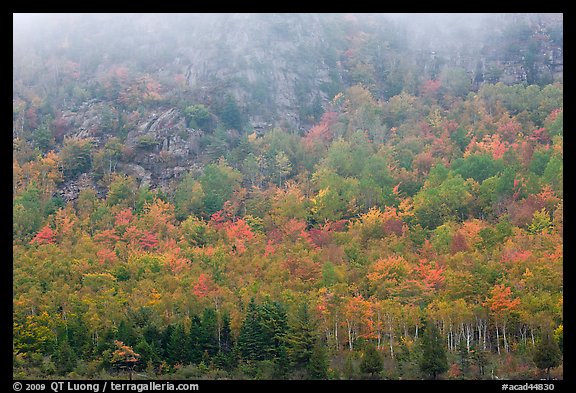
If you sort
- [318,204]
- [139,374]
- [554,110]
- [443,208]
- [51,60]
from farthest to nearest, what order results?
[51,60]
[554,110]
[318,204]
[443,208]
[139,374]

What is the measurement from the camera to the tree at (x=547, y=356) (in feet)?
123

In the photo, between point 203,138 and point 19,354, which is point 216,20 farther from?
point 19,354

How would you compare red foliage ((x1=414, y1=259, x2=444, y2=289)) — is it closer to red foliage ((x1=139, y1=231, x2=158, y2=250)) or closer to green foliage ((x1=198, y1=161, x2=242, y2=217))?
red foliage ((x1=139, y1=231, x2=158, y2=250))

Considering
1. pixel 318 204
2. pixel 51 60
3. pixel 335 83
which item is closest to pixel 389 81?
pixel 335 83

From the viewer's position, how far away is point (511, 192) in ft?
199

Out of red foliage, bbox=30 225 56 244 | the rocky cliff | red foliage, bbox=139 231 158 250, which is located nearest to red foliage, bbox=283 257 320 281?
red foliage, bbox=139 231 158 250

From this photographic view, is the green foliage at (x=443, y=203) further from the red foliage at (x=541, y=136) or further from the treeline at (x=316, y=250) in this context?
the red foliage at (x=541, y=136)

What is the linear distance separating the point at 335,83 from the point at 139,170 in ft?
97.5

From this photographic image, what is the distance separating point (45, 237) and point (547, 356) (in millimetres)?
40320

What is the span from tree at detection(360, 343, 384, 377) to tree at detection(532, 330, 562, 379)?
7918 mm

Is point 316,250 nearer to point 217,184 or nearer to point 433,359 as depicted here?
point 217,184

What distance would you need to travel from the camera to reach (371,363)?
128 feet

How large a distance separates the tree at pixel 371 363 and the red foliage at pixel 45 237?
31.5 meters

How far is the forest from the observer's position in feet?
137
